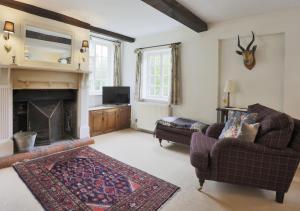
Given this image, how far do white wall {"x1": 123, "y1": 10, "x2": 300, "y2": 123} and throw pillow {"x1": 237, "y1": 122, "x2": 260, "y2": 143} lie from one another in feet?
5.05

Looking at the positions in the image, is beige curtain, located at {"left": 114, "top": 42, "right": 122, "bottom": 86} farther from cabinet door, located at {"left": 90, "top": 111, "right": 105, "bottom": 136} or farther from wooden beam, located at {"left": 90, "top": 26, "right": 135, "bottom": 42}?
cabinet door, located at {"left": 90, "top": 111, "right": 105, "bottom": 136}

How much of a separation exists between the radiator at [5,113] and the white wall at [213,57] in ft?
11.0

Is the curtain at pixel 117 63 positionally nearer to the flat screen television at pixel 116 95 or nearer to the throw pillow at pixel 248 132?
the flat screen television at pixel 116 95

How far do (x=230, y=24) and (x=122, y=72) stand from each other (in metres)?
3.24

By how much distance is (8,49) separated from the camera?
10.7 ft

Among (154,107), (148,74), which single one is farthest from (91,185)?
(148,74)

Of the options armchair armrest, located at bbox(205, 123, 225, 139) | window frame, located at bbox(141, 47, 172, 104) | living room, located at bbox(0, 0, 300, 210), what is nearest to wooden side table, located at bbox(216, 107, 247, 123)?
living room, located at bbox(0, 0, 300, 210)

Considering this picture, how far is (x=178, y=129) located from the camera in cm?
383

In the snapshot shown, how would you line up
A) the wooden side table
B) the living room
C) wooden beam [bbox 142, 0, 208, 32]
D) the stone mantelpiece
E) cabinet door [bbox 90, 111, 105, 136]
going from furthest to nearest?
cabinet door [bbox 90, 111, 105, 136], the wooden side table, the stone mantelpiece, wooden beam [bbox 142, 0, 208, 32], the living room

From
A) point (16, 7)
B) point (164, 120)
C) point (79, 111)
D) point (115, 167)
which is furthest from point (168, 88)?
point (16, 7)

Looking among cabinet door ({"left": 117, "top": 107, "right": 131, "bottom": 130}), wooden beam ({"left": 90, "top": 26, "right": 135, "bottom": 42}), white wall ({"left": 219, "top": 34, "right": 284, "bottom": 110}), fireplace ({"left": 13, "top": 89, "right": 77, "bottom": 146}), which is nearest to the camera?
white wall ({"left": 219, "top": 34, "right": 284, "bottom": 110})

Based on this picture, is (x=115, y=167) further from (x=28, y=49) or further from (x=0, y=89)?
(x=28, y=49)

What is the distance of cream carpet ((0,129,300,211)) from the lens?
2092mm

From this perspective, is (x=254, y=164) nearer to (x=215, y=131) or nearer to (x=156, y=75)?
(x=215, y=131)
